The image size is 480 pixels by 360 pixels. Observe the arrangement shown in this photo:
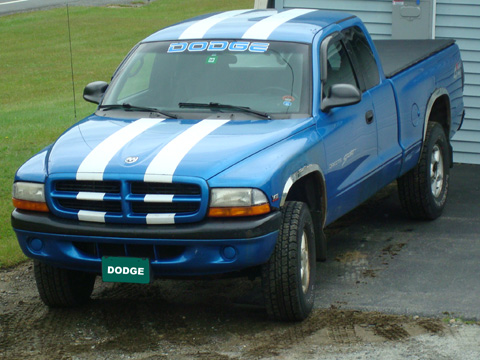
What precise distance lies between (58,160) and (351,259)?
2581mm

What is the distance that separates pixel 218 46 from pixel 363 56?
1329 millimetres

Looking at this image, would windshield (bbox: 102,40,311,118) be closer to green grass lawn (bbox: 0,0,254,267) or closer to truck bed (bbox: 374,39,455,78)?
truck bed (bbox: 374,39,455,78)

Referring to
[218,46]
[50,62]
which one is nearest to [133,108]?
[218,46]

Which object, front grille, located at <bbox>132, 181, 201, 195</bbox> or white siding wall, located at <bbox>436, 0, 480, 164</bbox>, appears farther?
white siding wall, located at <bbox>436, 0, 480, 164</bbox>

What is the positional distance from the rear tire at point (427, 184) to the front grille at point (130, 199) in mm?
3283

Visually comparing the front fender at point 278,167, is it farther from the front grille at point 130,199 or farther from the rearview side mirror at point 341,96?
the rearview side mirror at point 341,96

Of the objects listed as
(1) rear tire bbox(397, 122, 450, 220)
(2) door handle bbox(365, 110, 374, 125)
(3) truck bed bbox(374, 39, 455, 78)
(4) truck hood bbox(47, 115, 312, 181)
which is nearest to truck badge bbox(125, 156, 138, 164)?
(4) truck hood bbox(47, 115, 312, 181)

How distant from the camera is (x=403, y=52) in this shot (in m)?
8.62

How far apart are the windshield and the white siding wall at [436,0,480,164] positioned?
4.55 m

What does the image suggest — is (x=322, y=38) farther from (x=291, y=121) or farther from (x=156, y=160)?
(x=156, y=160)

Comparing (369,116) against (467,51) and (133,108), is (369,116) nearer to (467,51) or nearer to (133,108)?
(133,108)

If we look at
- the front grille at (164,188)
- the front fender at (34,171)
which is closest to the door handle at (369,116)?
the front grille at (164,188)

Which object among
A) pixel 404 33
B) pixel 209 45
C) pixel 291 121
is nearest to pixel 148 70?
pixel 209 45

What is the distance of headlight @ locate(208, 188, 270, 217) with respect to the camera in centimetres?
522
